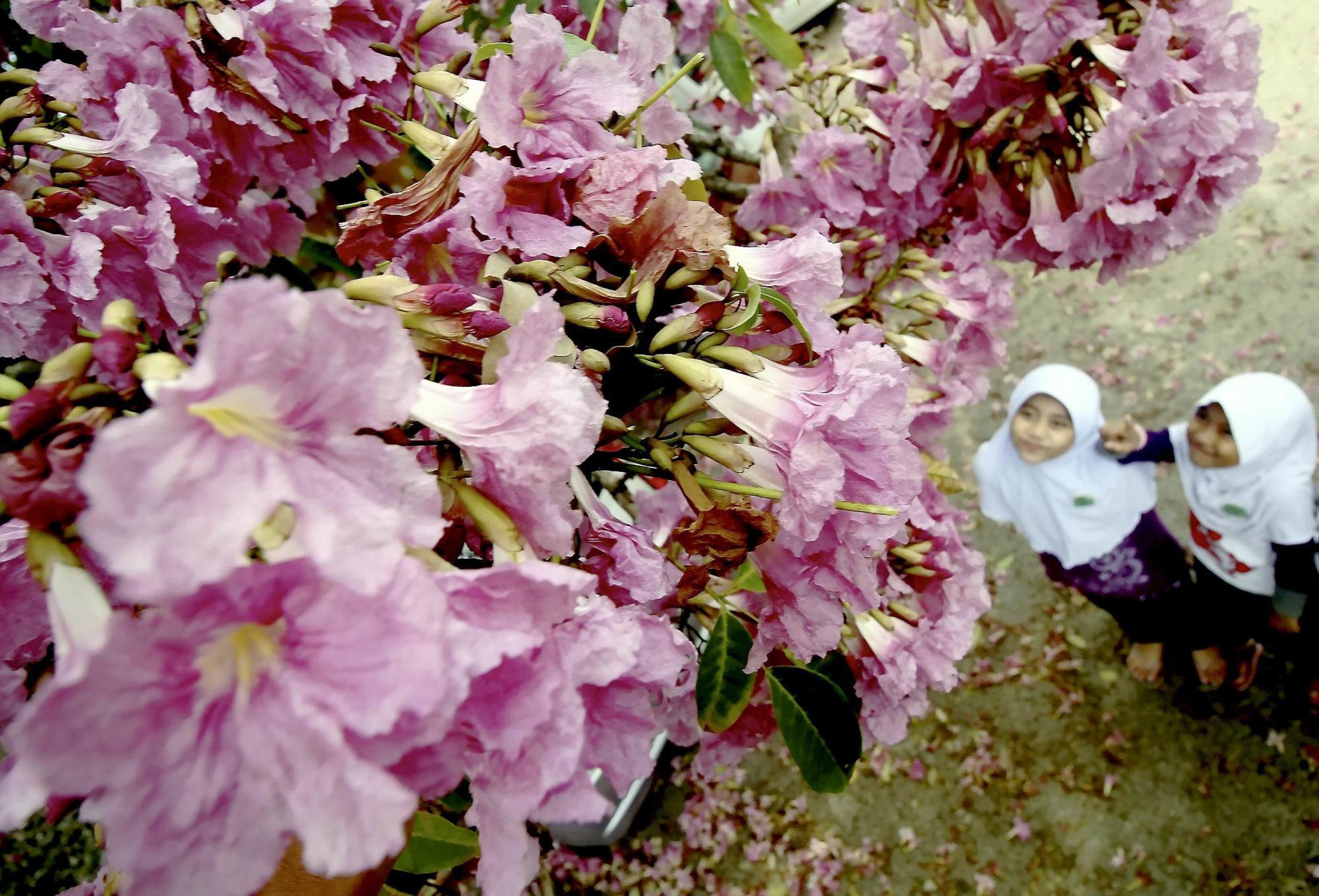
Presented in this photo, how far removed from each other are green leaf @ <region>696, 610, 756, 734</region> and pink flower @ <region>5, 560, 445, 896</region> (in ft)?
1.15

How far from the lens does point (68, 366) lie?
341 mm

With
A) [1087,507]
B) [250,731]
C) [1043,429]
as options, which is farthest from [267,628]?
[1087,507]

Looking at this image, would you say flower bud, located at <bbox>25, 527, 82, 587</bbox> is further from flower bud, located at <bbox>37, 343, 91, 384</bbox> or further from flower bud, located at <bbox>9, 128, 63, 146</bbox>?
flower bud, located at <bbox>9, 128, 63, 146</bbox>

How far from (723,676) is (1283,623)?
82.0 inches

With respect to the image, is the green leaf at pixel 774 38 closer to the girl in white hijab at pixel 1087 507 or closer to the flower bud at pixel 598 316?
the flower bud at pixel 598 316

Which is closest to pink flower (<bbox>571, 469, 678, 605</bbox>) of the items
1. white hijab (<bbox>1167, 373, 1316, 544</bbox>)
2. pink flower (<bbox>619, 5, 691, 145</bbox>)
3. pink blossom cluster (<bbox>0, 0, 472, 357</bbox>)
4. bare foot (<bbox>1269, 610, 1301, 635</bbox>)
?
pink flower (<bbox>619, 5, 691, 145</bbox>)

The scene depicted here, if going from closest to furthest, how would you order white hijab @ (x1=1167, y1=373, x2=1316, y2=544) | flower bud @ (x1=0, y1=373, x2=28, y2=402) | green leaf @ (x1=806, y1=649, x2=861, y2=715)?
flower bud @ (x1=0, y1=373, x2=28, y2=402), green leaf @ (x1=806, y1=649, x2=861, y2=715), white hijab @ (x1=1167, y1=373, x2=1316, y2=544)

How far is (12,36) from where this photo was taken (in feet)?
2.98

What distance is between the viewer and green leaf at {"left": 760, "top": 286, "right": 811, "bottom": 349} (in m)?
0.50

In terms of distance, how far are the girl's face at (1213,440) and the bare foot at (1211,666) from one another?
0.59 m

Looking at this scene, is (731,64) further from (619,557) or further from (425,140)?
(619,557)

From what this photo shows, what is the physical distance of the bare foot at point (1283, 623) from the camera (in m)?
1.98

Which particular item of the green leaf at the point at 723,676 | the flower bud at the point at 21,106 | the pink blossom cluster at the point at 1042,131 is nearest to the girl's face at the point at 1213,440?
the pink blossom cluster at the point at 1042,131

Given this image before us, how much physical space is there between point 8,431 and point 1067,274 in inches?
136
